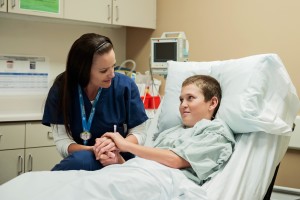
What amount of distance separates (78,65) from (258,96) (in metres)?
0.78

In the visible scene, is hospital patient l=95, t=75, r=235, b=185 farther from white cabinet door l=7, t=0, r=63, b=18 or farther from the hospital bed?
white cabinet door l=7, t=0, r=63, b=18

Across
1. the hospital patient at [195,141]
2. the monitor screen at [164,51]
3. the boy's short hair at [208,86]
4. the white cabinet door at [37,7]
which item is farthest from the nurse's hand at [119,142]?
the white cabinet door at [37,7]

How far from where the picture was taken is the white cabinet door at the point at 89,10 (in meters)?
2.75

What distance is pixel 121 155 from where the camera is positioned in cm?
166

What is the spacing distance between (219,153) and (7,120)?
1.69m

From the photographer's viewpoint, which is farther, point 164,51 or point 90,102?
point 164,51

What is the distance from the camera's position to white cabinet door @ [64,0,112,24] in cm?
275

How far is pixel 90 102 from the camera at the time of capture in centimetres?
165

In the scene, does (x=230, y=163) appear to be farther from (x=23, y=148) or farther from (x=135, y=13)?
(x=135, y=13)

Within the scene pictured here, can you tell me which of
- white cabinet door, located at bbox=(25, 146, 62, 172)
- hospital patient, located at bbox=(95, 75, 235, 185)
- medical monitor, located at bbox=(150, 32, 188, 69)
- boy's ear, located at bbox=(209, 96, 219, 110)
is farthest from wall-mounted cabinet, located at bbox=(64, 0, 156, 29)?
boy's ear, located at bbox=(209, 96, 219, 110)

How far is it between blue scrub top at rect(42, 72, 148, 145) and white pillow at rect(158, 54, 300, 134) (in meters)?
0.42

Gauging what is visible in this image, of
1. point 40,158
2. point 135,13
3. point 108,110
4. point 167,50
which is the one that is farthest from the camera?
point 135,13

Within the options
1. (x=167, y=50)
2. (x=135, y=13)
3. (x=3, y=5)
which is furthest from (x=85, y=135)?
(x=135, y=13)

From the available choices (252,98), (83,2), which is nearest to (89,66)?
(252,98)
